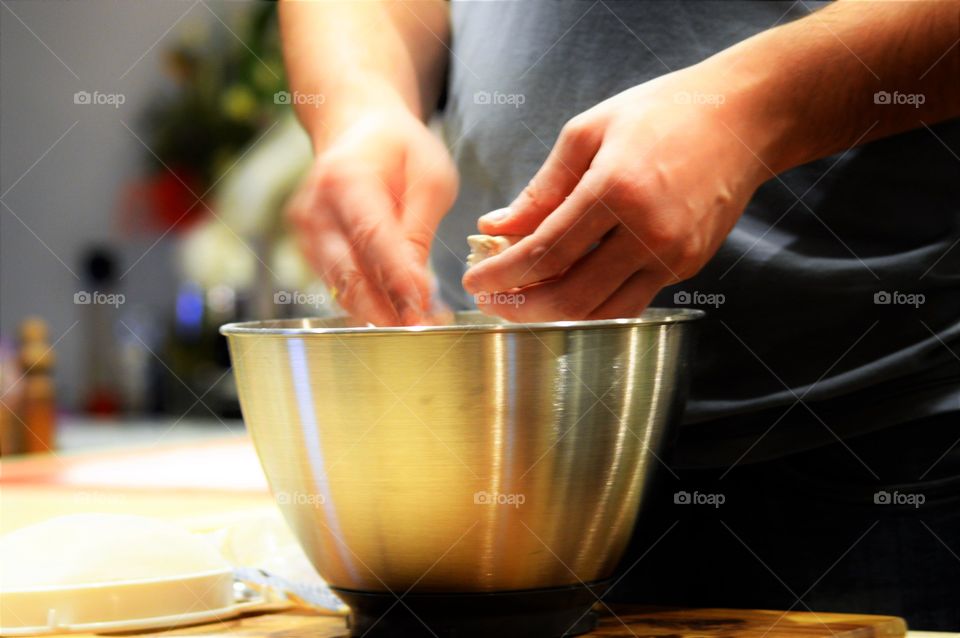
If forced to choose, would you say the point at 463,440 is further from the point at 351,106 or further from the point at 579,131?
the point at 351,106

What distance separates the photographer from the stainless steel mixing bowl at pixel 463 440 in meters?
0.58

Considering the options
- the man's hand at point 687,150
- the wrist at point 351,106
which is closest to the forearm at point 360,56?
the wrist at point 351,106

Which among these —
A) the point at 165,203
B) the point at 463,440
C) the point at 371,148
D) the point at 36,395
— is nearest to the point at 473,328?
the point at 463,440

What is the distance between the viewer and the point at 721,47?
33.8 inches

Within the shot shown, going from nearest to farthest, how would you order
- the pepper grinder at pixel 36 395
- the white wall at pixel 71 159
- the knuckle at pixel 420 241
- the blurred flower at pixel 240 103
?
the knuckle at pixel 420 241 → the pepper grinder at pixel 36 395 → the blurred flower at pixel 240 103 → the white wall at pixel 71 159

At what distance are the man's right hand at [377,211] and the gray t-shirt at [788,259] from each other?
0.10 meters

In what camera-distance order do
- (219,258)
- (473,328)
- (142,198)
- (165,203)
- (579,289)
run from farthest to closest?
(142,198) → (165,203) → (219,258) → (579,289) → (473,328)

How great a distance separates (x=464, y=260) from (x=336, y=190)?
196 millimetres

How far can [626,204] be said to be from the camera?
25.0 inches

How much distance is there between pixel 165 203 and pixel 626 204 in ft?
9.92

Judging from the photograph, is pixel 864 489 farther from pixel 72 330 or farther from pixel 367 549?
pixel 72 330

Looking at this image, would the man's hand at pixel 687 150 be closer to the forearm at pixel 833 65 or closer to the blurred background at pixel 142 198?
the forearm at pixel 833 65

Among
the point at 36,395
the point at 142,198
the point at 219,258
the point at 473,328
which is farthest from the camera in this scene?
the point at 142,198

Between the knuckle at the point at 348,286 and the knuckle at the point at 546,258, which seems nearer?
the knuckle at the point at 546,258
